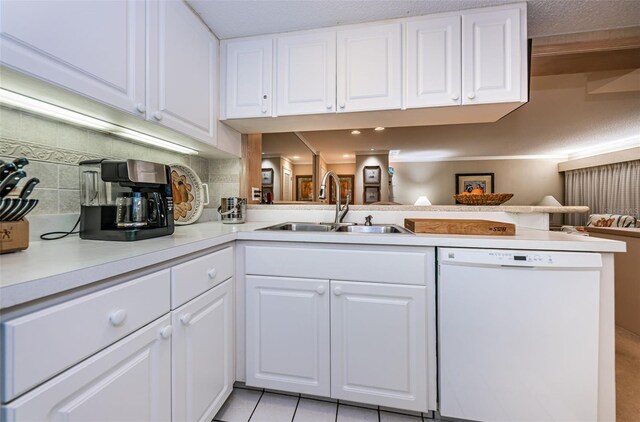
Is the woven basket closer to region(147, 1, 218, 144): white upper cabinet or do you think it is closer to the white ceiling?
the white ceiling

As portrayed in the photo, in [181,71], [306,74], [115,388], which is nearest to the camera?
[115,388]

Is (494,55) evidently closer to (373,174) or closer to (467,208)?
(467,208)

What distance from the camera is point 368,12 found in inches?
56.0

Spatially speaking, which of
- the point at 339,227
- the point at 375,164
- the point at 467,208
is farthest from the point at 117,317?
the point at 375,164

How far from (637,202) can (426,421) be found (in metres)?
5.74

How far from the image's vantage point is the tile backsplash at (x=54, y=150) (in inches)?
36.6

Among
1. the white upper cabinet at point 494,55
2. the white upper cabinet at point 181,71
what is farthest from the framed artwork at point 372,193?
the white upper cabinet at point 181,71

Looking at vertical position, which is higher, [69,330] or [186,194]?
[186,194]

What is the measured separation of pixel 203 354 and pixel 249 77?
1.52m

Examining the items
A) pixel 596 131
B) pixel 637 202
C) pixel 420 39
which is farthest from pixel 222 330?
pixel 637 202

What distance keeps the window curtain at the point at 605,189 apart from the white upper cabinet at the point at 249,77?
6.10 meters

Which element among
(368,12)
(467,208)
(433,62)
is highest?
(368,12)

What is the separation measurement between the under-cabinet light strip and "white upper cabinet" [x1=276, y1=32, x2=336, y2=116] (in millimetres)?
747

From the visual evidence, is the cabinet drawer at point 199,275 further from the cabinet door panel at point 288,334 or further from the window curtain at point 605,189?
the window curtain at point 605,189
